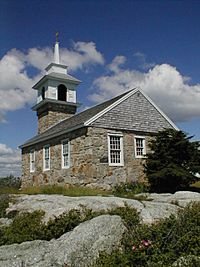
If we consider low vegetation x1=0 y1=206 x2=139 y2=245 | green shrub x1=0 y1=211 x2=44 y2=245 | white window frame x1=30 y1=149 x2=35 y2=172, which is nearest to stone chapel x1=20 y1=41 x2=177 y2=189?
white window frame x1=30 y1=149 x2=35 y2=172

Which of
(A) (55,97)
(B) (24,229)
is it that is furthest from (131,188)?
(A) (55,97)

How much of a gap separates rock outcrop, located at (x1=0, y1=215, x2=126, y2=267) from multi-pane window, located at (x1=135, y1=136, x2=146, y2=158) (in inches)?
518

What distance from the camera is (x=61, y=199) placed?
11164 millimetres

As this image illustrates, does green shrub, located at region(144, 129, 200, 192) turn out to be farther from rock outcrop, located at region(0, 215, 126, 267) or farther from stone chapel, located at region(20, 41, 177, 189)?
rock outcrop, located at region(0, 215, 126, 267)

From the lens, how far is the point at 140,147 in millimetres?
20406

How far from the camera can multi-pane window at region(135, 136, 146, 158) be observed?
20.2 meters

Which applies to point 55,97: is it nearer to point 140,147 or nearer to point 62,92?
point 62,92

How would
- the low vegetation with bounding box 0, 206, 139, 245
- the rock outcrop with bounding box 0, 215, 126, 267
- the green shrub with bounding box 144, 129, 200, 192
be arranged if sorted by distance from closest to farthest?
the rock outcrop with bounding box 0, 215, 126, 267
the low vegetation with bounding box 0, 206, 139, 245
the green shrub with bounding box 144, 129, 200, 192

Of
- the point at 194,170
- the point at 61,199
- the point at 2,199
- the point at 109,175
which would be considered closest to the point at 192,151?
the point at 194,170

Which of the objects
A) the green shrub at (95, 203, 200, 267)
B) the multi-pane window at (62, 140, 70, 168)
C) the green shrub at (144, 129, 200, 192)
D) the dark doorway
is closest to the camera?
the green shrub at (95, 203, 200, 267)

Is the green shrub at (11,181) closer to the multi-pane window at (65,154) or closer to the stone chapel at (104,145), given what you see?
the stone chapel at (104,145)

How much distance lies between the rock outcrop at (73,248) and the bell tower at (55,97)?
22140 millimetres

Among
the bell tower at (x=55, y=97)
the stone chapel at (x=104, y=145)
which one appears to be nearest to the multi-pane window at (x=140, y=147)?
the stone chapel at (x=104, y=145)

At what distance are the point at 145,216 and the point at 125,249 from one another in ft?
8.87
